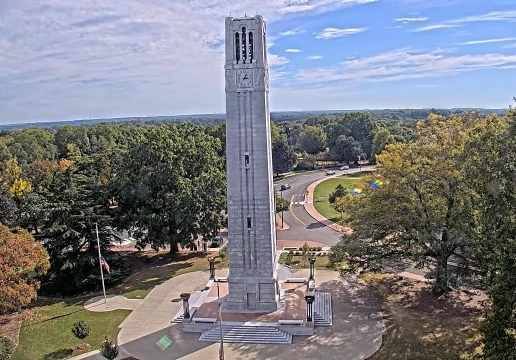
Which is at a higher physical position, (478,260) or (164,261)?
(478,260)

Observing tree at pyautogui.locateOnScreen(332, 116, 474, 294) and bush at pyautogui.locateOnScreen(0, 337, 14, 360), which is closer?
bush at pyautogui.locateOnScreen(0, 337, 14, 360)

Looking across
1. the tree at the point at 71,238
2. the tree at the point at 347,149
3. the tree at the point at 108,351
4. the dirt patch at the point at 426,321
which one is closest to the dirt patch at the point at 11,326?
the tree at the point at 71,238

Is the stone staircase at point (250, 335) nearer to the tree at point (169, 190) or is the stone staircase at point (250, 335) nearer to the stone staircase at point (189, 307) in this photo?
the stone staircase at point (189, 307)

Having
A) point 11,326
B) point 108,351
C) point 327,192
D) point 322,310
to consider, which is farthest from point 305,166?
point 108,351

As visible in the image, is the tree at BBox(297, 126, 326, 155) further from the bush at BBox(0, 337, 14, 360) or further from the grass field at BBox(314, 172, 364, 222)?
the bush at BBox(0, 337, 14, 360)

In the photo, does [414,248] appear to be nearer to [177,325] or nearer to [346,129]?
[177,325]

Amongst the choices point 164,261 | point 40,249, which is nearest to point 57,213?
point 40,249

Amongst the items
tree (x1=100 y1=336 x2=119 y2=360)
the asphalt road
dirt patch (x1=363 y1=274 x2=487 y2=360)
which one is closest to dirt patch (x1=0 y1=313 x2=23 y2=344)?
tree (x1=100 y1=336 x2=119 y2=360)
